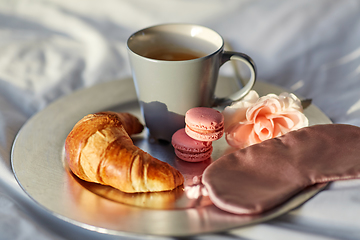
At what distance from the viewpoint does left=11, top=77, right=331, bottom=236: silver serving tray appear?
63 centimetres

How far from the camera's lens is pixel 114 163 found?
732mm

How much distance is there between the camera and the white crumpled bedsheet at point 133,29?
1.21 meters

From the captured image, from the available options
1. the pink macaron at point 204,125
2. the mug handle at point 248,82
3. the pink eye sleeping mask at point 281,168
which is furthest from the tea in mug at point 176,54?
the pink eye sleeping mask at point 281,168

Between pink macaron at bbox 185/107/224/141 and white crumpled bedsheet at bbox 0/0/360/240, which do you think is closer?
pink macaron at bbox 185/107/224/141

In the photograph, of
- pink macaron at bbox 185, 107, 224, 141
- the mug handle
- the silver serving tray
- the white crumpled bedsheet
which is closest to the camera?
the silver serving tray

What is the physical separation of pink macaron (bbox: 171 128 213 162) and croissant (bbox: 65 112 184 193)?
81 mm

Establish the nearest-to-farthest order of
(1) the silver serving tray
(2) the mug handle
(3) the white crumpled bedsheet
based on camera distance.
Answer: (1) the silver serving tray < (2) the mug handle < (3) the white crumpled bedsheet

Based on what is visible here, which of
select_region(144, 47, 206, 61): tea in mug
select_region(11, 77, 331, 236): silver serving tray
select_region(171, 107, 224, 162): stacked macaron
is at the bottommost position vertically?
select_region(11, 77, 331, 236): silver serving tray

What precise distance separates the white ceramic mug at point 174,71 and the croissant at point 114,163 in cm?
15

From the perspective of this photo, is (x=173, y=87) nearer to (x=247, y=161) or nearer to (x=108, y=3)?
(x=247, y=161)

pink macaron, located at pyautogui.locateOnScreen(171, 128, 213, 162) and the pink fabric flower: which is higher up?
the pink fabric flower

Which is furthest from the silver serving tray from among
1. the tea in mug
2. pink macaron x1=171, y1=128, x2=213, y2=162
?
the tea in mug

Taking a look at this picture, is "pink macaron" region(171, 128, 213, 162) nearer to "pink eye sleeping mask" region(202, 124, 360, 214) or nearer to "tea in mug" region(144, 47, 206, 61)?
"pink eye sleeping mask" region(202, 124, 360, 214)

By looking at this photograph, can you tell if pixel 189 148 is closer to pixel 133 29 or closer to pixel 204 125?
pixel 204 125
